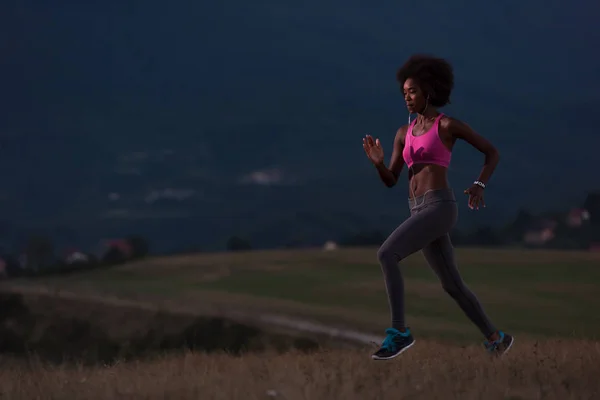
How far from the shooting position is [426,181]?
629cm

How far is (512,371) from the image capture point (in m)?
5.75

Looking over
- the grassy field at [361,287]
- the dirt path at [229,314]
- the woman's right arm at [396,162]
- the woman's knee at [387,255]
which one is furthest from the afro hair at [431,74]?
the dirt path at [229,314]

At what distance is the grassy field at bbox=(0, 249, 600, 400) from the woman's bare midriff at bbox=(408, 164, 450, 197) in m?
1.32

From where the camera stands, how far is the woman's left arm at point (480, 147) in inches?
242

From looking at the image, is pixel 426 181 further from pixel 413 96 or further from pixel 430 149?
pixel 413 96

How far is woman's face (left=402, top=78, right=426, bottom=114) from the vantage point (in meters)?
6.39

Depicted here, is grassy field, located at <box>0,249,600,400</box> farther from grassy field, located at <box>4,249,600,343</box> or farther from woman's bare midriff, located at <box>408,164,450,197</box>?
woman's bare midriff, located at <box>408,164,450,197</box>

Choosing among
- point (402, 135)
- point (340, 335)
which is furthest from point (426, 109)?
point (340, 335)

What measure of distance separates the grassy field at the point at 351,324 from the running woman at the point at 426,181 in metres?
0.56

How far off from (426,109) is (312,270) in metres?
13.0

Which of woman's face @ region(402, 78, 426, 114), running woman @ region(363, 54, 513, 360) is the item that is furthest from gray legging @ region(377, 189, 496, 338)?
woman's face @ region(402, 78, 426, 114)

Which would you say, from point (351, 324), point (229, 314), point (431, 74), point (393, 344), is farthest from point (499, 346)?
point (229, 314)

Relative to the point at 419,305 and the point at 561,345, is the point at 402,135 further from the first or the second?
the point at 419,305

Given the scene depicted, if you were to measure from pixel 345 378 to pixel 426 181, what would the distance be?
163 cm
